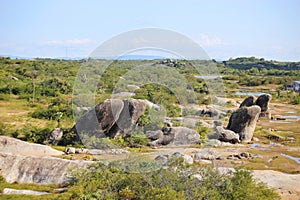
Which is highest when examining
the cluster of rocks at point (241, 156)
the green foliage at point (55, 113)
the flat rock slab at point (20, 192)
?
the green foliage at point (55, 113)

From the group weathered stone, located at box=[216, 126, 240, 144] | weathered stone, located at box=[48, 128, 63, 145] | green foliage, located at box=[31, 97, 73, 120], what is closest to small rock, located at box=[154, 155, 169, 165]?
weathered stone, located at box=[48, 128, 63, 145]

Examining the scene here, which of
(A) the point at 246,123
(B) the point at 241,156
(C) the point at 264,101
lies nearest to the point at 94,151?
(B) the point at 241,156

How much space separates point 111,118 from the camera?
31.7m

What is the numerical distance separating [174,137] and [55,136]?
38.3 feet

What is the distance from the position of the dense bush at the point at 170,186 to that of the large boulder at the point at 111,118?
45.0ft

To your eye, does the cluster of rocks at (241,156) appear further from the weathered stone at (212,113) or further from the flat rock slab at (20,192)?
the weathered stone at (212,113)

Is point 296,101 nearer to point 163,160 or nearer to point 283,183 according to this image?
point 283,183

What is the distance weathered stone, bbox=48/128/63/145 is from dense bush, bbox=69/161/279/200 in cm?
1524

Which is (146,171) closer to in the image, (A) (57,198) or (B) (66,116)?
(A) (57,198)

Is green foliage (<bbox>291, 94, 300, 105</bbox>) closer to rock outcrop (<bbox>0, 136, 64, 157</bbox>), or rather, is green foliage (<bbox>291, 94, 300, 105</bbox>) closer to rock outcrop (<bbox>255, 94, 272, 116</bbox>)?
rock outcrop (<bbox>255, 94, 272, 116</bbox>)

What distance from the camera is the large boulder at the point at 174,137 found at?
32812 mm

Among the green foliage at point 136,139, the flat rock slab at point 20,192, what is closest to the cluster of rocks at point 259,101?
the green foliage at point 136,139

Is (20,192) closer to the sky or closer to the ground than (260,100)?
closer to the ground

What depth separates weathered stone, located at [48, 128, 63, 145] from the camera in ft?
105
